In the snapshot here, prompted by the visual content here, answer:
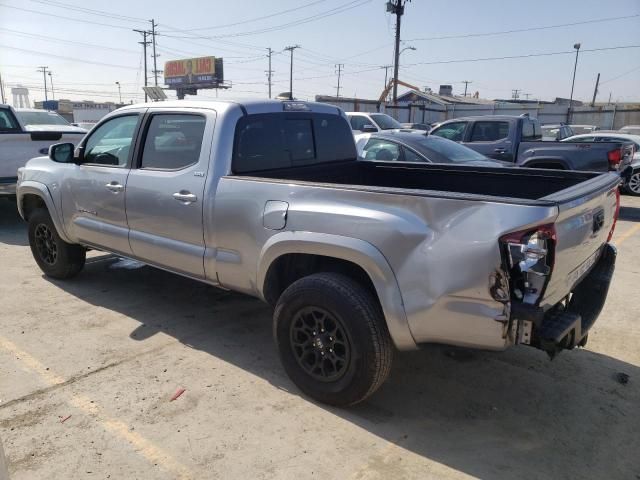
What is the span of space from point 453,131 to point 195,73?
6773 centimetres

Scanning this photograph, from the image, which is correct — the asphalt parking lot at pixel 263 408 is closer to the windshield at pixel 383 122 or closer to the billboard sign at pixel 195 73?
the windshield at pixel 383 122

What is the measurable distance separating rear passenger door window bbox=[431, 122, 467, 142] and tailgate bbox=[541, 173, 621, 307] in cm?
777

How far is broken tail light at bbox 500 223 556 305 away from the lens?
92.9 inches

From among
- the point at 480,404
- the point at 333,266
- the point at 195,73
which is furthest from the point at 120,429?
the point at 195,73

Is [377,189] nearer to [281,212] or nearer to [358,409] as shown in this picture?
[281,212]

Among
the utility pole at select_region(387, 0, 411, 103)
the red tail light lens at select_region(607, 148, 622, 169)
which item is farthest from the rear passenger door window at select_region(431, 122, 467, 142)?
the utility pole at select_region(387, 0, 411, 103)

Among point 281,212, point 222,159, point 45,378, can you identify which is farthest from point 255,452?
point 222,159

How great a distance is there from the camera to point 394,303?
9.02 ft

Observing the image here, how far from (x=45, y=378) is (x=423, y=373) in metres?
2.64

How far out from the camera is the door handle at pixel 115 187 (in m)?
4.30

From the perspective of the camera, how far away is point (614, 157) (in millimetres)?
9195

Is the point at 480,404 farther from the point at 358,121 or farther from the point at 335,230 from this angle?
the point at 358,121

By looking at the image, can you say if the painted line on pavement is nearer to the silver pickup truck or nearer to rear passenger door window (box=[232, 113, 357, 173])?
the silver pickup truck

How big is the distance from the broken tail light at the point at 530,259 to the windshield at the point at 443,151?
5.44 m
